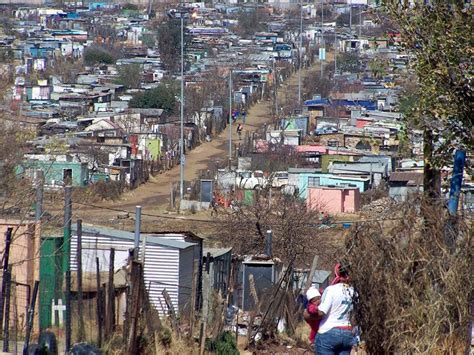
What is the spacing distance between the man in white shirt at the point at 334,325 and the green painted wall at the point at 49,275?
2483 mm

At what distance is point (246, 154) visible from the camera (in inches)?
1194

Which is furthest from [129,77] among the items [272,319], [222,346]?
[222,346]

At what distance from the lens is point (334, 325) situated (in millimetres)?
5262

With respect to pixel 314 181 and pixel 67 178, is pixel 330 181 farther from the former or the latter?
pixel 67 178

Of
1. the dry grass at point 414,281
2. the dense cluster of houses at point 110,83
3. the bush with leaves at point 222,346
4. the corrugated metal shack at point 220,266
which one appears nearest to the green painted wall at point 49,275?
the bush with leaves at point 222,346

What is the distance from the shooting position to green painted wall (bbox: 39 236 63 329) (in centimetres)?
744

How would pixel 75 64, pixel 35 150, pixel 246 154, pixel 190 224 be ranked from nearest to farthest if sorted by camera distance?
pixel 190 224 → pixel 35 150 → pixel 246 154 → pixel 75 64

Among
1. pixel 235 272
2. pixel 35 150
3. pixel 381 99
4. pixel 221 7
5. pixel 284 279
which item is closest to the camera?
pixel 284 279

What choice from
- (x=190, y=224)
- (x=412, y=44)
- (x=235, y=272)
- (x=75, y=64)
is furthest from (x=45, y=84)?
(x=412, y=44)

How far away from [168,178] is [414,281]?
24.1 meters

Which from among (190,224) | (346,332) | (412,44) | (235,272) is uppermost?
(412,44)

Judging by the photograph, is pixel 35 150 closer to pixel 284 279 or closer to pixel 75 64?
pixel 284 279

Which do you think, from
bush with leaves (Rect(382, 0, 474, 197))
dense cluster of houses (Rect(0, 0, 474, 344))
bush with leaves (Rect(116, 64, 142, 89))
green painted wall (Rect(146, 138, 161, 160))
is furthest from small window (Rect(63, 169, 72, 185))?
bush with leaves (Rect(116, 64, 142, 89))

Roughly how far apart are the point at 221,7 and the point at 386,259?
282 feet
